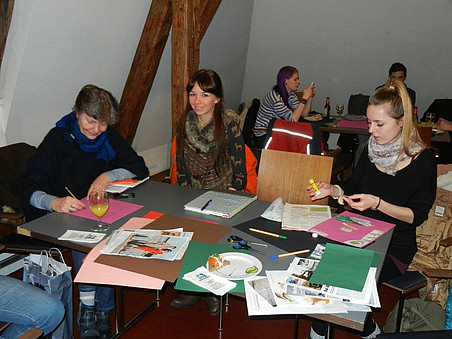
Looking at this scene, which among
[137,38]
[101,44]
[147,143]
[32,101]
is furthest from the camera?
[147,143]

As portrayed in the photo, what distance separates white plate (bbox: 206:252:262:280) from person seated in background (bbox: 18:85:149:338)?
0.90m

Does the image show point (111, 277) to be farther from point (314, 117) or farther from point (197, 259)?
point (314, 117)

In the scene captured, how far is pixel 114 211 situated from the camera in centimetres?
218

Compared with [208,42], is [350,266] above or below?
below

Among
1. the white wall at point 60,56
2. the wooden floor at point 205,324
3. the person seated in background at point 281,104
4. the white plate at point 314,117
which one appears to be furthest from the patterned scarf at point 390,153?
the white plate at point 314,117

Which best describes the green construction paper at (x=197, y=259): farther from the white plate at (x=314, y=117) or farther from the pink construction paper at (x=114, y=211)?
the white plate at (x=314, y=117)

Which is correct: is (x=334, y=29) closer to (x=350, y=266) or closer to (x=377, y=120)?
(x=377, y=120)

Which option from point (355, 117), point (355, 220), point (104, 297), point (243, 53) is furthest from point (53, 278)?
point (243, 53)

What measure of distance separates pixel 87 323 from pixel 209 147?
1.14 metres

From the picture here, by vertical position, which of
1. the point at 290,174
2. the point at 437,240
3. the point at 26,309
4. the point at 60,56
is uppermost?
the point at 60,56

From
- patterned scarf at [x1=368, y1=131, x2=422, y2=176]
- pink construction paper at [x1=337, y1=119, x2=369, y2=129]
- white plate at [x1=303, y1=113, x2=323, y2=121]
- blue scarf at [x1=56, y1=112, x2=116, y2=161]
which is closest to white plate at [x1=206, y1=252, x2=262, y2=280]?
patterned scarf at [x1=368, y1=131, x2=422, y2=176]

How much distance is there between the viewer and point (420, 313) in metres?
2.21

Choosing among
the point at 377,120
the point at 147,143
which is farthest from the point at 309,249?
the point at 147,143

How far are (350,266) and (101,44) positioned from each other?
262 cm
